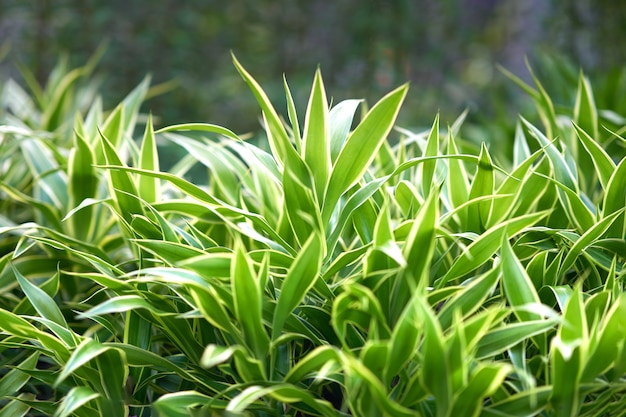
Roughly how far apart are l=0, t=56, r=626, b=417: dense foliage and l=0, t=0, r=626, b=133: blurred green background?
299 centimetres

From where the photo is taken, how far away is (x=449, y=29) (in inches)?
224

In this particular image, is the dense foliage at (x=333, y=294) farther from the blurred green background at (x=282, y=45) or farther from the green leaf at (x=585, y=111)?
the blurred green background at (x=282, y=45)

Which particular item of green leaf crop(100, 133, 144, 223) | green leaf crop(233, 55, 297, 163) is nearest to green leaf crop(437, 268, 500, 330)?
green leaf crop(233, 55, 297, 163)

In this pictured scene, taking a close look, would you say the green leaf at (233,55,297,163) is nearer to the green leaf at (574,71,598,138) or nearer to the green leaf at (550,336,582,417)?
the green leaf at (550,336,582,417)

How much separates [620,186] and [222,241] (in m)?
0.80

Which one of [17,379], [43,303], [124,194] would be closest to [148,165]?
[124,194]

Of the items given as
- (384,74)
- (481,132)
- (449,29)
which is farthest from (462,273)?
(449,29)

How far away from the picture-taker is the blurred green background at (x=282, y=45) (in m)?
4.50

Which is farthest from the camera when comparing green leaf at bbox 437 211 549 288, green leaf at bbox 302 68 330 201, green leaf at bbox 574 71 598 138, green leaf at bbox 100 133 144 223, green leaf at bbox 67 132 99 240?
green leaf at bbox 574 71 598 138

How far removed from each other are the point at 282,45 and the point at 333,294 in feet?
15.6

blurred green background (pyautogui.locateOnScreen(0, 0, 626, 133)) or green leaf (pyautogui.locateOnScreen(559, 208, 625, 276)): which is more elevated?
green leaf (pyautogui.locateOnScreen(559, 208, 625, 276))

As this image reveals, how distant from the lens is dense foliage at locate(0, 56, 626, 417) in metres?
0.95

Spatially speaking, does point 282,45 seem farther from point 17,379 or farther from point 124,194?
point 17,379

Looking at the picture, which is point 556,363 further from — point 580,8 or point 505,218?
point 580,8
